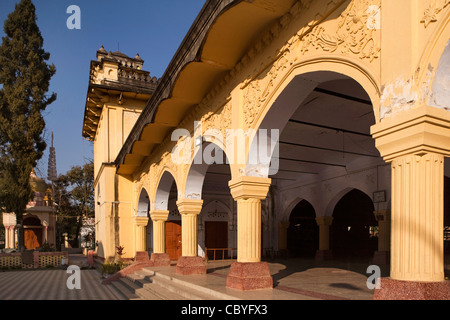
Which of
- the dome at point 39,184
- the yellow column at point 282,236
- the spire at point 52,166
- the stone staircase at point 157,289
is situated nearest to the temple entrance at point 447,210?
the yellow column at point 282,236

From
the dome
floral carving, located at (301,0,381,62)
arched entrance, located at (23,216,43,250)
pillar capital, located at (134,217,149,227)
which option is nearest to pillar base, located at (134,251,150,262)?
pillar capital, located at (134,217,149,227)

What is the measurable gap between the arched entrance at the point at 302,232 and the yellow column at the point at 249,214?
1159 centimetres

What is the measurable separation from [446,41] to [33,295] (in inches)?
428

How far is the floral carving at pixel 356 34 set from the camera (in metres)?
A: 3.86

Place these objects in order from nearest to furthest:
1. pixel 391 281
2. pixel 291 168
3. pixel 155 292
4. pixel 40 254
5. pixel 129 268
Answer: pixel 391 281, pixel 155 292, pixel 129 268, pixel 291 168, pixel 40 254

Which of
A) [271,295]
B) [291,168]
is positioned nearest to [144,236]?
[291,168]

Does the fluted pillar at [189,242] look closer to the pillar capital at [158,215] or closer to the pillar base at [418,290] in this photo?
the pillar capital at [158,215]

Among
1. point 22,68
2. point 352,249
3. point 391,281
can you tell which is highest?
point 22,68

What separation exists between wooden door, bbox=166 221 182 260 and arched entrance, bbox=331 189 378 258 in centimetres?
753

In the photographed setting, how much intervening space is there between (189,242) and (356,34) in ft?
23.1

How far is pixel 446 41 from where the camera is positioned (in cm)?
308

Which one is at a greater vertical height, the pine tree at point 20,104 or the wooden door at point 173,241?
the pine tree at point 20,104

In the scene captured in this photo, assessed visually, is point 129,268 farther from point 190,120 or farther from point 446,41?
point 446,41

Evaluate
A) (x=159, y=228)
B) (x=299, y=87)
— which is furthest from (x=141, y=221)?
(x=299, y=87)
